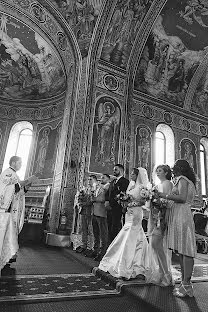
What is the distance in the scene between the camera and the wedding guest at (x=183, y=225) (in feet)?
10.5

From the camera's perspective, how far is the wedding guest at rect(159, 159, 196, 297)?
3.19 m

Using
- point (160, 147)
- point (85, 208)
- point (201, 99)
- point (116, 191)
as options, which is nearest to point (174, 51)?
point (201, 99)

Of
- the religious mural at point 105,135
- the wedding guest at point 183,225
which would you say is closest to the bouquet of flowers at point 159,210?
the wedding guest at point 183,225

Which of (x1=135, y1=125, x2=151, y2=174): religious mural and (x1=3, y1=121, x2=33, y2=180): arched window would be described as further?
(x1=3, y1=121, x2=33, y2=180): arched window

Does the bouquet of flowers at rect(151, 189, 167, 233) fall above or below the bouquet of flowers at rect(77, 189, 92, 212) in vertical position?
below

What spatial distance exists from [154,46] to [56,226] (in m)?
9.62

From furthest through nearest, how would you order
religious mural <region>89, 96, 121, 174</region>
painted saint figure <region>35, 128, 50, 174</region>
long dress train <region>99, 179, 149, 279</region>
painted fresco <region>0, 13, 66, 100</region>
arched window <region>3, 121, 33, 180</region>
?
1. arched window <region>3, 121, 33, 180</region>
2. painted saint figure <region>35, 128, 50, 174</region>
3. painted fresco <region>0, 13, 66, 100</region>
4. religious mural <region>89, 96, 121, 174</region>
5. long dress train <region>99, 179, 149, 279</region>

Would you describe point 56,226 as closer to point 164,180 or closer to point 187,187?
point 164,180

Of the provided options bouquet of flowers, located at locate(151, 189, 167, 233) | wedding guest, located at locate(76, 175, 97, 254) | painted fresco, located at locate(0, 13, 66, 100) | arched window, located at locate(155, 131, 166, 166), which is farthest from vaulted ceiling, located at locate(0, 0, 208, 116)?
bouquet of flowers, located at locate(151, 189, 167, 233)

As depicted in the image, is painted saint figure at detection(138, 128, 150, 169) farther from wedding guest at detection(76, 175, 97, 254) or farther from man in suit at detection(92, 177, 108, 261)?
man in suit at detection(92, 177, 108, 261)

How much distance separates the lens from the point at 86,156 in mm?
9336

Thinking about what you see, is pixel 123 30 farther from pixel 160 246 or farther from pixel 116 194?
pixel 160 246

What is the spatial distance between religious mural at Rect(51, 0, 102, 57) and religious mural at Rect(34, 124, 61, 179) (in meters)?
4.43

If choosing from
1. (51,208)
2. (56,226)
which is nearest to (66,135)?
(51,208)
